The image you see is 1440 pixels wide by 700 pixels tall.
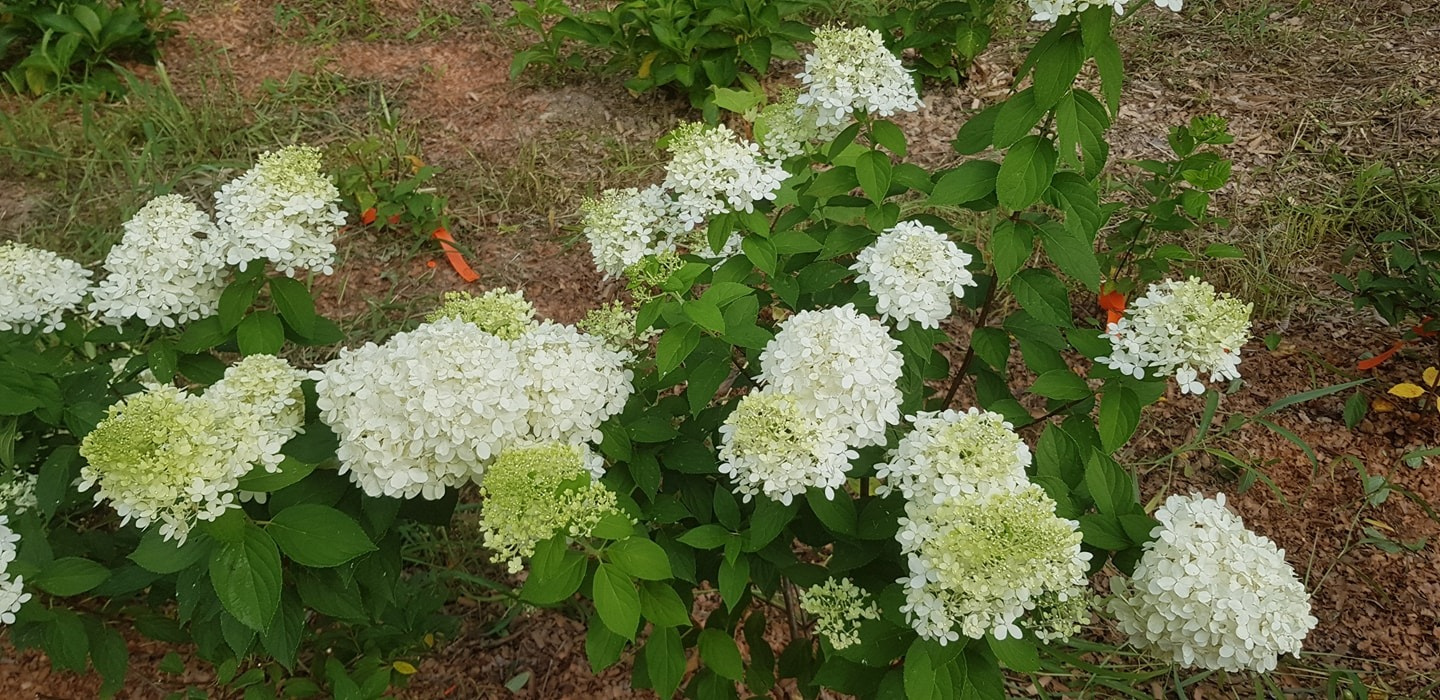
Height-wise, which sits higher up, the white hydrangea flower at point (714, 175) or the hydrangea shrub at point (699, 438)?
the white hydrangea flower at point (714, 175)

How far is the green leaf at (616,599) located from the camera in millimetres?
1364

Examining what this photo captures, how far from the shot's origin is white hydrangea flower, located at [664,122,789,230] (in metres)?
1.89

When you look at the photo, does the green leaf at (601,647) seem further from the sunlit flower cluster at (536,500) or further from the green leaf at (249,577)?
the green leaf at (249,577)

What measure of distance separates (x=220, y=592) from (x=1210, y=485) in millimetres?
3083

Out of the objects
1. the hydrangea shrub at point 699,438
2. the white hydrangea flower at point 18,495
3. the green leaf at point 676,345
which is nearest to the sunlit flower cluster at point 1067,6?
the hydrangea shrub at point 699,438

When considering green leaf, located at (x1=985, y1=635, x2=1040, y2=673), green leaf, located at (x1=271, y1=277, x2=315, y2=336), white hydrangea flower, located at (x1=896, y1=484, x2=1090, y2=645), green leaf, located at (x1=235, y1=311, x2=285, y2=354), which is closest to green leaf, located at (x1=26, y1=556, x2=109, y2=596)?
green leaf, located at (x1=235, y1=311, x2=285, y2=354)

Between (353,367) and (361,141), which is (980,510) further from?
(361,141)

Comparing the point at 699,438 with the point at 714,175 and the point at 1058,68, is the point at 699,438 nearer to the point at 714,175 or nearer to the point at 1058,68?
the point at 714,175

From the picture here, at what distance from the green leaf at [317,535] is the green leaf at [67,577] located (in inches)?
16.8

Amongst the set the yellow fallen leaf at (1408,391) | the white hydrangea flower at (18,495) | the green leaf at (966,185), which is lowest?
the yellow fallen leaf at (1408,391)

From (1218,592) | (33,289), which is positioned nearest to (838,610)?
(1218,592)

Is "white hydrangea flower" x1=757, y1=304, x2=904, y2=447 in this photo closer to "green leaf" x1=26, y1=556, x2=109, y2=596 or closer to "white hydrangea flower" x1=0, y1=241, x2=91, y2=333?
"green leaf" x1=26, y1=556, x2=109, y2=596

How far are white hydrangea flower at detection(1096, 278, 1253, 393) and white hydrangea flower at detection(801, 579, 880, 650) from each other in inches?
28.1

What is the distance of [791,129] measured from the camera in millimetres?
2135
